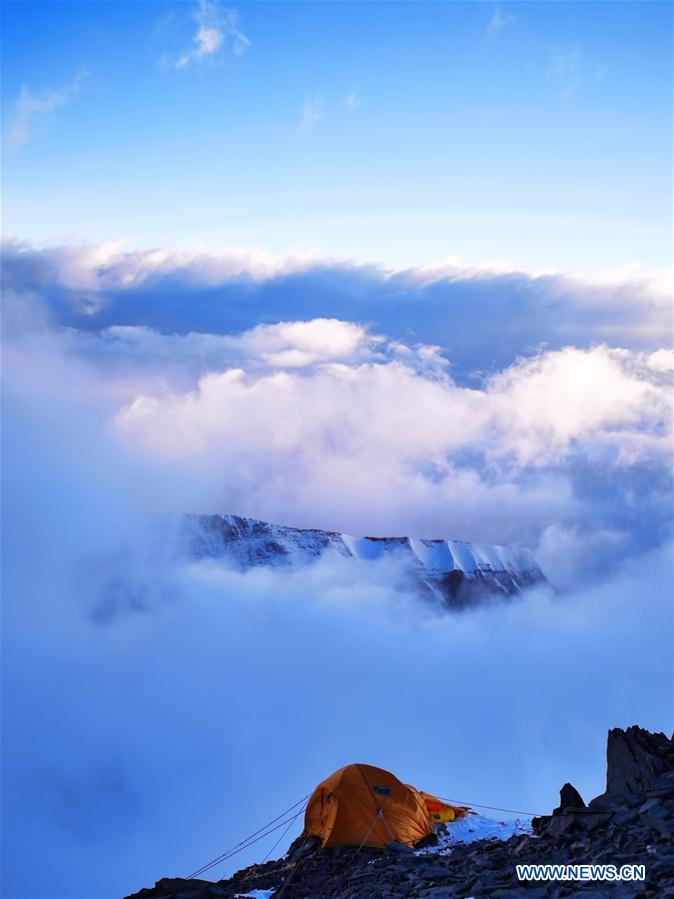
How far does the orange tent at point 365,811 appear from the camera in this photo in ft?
105

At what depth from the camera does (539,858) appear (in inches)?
931

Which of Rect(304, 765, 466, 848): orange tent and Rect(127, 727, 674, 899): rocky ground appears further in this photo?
Rect(304, 765, 466, 848): orange tent

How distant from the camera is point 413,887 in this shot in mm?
24156

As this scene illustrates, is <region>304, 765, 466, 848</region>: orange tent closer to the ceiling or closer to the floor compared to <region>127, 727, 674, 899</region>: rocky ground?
closer to the ceiling

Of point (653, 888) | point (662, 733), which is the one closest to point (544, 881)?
point (653, 888)

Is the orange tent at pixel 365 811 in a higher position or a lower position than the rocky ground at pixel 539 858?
higher

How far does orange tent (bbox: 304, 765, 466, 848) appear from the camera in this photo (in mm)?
31906

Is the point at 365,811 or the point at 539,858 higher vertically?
the point at 365,811

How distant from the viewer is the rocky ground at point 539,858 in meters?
21.0

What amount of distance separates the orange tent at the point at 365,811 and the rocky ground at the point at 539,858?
69cm

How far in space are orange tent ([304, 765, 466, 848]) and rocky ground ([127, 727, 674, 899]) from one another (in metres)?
0.69

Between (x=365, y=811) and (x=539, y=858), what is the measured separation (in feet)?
33.9

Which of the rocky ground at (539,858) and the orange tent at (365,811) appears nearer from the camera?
the rocky ground at (539,858)

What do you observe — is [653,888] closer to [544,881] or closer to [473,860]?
[544,881]
